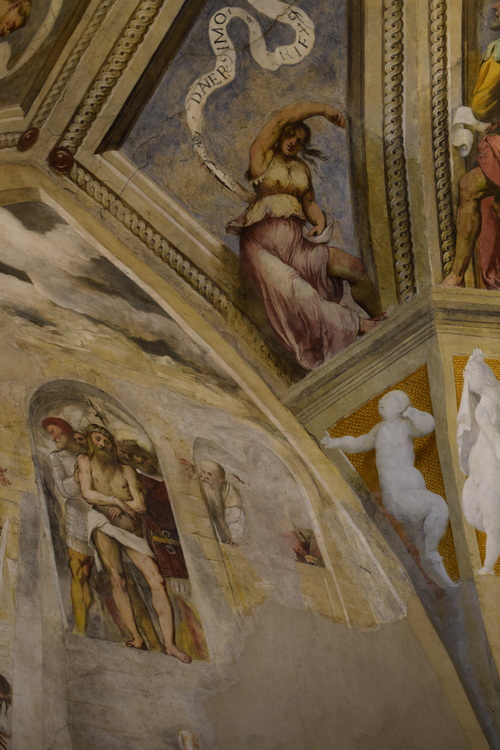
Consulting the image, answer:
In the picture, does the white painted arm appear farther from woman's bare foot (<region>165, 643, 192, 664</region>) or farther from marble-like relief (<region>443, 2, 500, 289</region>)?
woman's bare foot (<region>165, 643, 192, 664</region>)

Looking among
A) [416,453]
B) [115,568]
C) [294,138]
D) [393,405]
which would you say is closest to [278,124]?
[294,138]

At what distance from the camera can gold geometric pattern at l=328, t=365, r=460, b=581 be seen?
746cm

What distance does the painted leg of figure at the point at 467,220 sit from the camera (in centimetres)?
743

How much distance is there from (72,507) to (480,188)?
3.46 meters

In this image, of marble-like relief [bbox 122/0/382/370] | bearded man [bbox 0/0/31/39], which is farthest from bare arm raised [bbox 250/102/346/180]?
bearded man [bbox 0/0/31/39]

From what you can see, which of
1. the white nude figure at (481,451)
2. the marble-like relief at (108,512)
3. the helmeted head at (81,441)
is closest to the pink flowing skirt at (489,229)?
the white nude figure at (481,451)

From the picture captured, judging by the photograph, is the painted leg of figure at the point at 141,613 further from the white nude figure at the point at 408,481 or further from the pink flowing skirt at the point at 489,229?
the pink flowing skirt at the point at 489,229

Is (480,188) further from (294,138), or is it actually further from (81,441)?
(81,441)

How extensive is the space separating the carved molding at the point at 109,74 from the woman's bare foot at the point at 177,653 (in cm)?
334

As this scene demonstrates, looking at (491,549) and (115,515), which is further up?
(115,515)

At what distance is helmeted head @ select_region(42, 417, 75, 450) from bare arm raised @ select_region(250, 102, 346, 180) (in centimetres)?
216

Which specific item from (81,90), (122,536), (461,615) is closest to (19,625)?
(122,536)

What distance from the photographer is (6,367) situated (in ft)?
27.0

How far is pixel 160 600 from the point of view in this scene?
8219 millimetres
